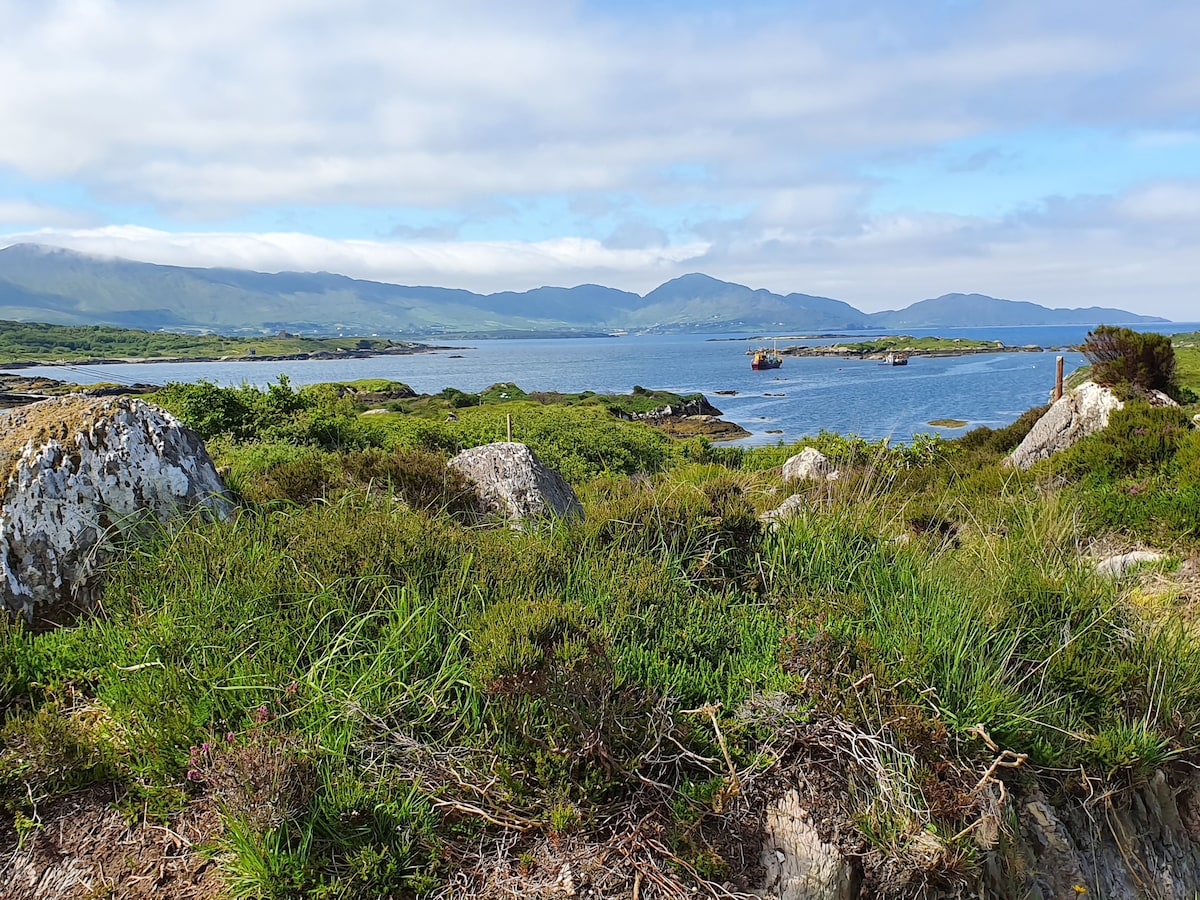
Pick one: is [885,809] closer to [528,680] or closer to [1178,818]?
[528,680]

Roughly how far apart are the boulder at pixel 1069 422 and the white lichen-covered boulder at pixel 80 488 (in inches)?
570

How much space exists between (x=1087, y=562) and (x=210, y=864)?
206 inches

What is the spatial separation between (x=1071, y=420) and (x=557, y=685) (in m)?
15.8

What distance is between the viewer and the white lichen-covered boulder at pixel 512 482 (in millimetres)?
6848

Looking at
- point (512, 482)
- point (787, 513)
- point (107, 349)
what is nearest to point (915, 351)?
point (107, 349)

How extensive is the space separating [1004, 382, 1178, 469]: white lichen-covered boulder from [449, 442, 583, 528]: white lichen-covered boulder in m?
11.4

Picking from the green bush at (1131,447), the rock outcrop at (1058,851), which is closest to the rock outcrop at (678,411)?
the green bush at (1131,447)

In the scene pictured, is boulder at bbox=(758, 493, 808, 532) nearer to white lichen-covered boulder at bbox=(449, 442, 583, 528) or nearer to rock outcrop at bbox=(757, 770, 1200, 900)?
white lichen-covered boulder at bbox=(449, 442, 583, 528)

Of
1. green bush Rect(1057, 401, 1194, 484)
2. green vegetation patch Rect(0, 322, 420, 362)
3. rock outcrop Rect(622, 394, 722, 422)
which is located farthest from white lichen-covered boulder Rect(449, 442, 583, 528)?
green vegetation patch Rect(0, 322, 420, 362)

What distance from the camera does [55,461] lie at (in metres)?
5.06

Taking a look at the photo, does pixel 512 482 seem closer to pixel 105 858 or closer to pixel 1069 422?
pixel 105 858

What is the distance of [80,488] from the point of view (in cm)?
512

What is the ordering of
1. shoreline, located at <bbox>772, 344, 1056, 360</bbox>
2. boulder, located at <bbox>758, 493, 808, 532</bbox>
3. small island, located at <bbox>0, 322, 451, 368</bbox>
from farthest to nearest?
shoreline, located at <bbox>772, 344, 1056, 360</bbox> → small island, located at <bbox>0, 322, 451, 368</bbox> → boulder, located at <bbox>758, 493, 808, 532</bbox>

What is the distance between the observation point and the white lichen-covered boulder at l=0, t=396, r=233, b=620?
4785mm
